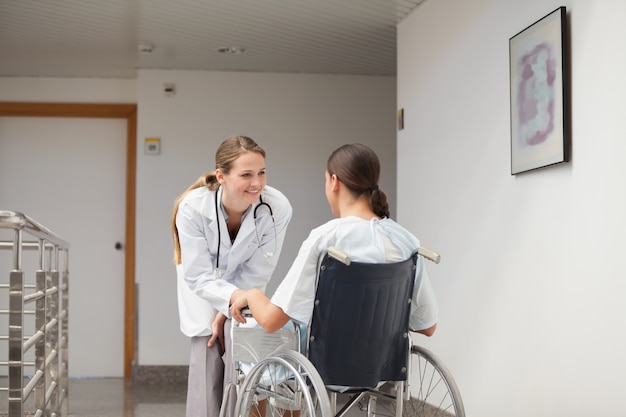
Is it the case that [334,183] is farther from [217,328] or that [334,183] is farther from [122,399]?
[122,399]

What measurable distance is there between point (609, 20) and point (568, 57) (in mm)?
328

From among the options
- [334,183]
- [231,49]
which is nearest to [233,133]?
[231,49]

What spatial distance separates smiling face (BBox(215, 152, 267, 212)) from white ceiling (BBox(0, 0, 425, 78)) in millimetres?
2386

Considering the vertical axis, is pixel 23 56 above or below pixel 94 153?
above

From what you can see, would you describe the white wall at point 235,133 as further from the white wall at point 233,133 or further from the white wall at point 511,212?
the white wall at point 511,212

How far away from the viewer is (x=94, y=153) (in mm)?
7539

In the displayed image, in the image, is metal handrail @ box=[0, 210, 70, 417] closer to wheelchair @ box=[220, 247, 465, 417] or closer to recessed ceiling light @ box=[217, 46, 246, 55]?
wheelchair @ box=[220, 247, 465, 417]

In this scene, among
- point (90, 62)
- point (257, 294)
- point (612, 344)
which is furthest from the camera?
point (90, 62)

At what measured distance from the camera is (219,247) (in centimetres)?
313

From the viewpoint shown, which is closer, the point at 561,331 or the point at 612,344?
the point at 612,344

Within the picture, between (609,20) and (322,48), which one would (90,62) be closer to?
(322,48)

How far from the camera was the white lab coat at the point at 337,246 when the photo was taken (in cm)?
233

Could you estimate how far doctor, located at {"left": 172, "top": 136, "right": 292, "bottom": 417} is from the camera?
3.01 metres

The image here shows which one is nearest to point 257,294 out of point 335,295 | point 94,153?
point 335,295
